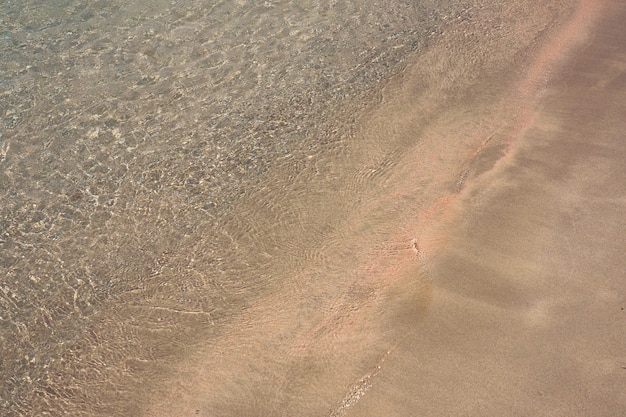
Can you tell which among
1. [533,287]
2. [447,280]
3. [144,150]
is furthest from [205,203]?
[533,287]

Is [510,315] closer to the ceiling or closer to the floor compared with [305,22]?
closer to the floor

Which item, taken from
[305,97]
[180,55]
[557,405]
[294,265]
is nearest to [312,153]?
[305,97]

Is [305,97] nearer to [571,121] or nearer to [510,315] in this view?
[571,121]

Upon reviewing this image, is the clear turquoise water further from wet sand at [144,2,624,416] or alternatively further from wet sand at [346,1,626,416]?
wet sand at [346,1,626,416]

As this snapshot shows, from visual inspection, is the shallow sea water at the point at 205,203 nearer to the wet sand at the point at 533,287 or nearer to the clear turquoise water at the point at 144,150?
the clear turquoise water at the point at 144,150

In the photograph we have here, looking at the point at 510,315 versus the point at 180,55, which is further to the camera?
the point at 180,55

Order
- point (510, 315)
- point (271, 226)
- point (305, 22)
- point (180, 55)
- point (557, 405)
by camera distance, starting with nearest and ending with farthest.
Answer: point (557, 405) → point (510, 315) → point (271, 226) → point (180, 55) → point (305, 22)

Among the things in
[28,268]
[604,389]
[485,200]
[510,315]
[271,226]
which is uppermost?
[28,268]
